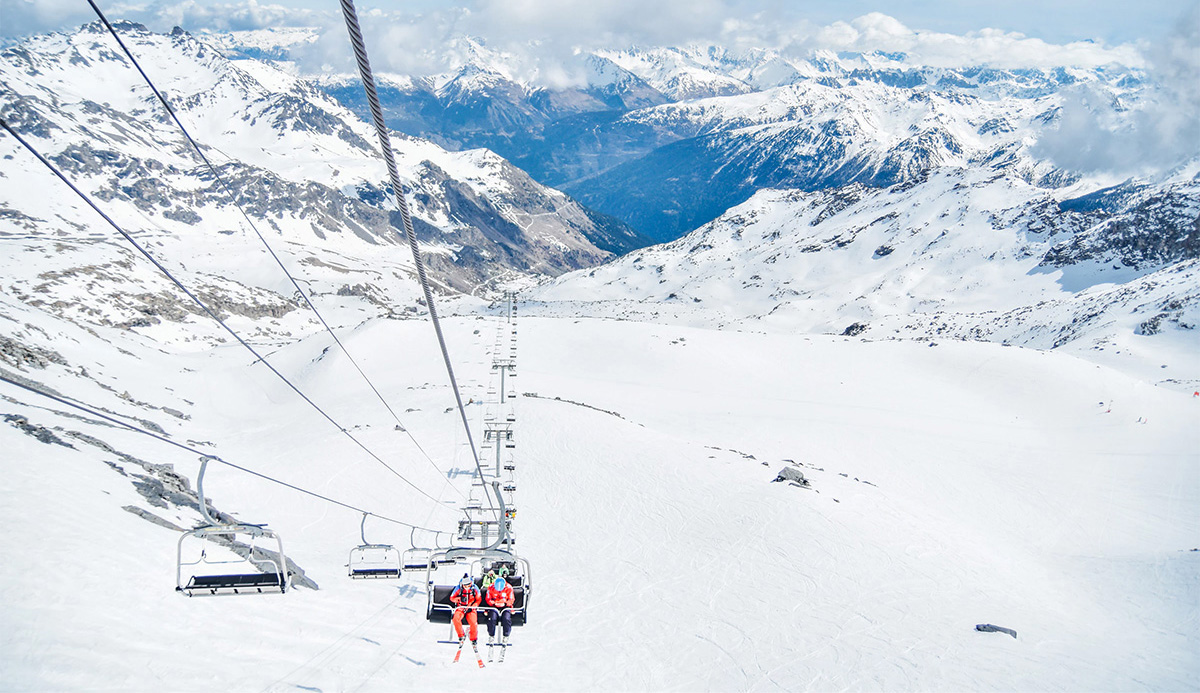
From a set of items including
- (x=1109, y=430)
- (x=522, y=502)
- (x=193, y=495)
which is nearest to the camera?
(x=193, y=495)

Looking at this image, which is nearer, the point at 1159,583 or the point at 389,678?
the point at 389,678

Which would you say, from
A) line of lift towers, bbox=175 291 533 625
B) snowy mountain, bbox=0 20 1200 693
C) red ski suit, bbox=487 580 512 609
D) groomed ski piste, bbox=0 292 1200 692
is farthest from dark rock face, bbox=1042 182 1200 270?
red ski suit, bbox=487 580 512 609

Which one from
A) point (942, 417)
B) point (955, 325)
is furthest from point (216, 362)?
point (955, 325)

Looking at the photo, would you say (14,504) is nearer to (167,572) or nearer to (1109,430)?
(167,572)

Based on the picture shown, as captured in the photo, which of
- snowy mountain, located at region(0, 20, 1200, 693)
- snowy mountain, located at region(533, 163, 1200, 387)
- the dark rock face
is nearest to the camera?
snowy mountain, located at region(0, 20, 1200, 693)

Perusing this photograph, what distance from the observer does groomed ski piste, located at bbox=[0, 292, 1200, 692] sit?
1856 cm

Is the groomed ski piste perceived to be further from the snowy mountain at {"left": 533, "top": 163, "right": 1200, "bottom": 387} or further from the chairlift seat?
the snowy mountain at {"left": 533, "top": 163, "right": 1200, "bottom": 387}

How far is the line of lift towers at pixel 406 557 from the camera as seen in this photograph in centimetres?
1495

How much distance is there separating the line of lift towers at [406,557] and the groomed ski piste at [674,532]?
1.36 meters

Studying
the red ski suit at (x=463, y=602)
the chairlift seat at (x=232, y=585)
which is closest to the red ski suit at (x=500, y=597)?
the red ski suit at (x=463, y=602)

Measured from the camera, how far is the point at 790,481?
4119cm

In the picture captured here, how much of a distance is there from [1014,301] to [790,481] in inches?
6303

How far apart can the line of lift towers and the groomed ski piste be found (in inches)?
53.4

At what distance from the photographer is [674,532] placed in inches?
1406
